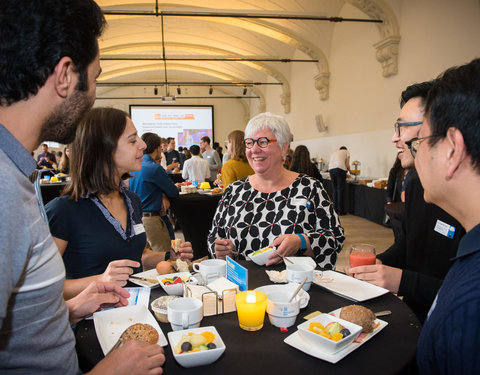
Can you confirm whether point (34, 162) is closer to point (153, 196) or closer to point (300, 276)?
point (300, 276)

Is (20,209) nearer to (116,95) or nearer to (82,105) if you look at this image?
(82,105)

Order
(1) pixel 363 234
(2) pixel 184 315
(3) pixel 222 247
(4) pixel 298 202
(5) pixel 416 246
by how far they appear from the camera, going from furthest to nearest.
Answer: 1. (1) pixel 363 234
2. (4) pixel 298 202
3. (3) pixel 222 247
4. (5) pixel 416 246
5. (2) pixel 184 315

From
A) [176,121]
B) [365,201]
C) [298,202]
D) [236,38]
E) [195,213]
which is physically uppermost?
[236,38]

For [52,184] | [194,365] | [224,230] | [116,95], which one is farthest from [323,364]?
[116,95]

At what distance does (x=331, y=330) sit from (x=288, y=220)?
3.88 ft

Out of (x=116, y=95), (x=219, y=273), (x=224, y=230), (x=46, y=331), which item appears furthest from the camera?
(x=116, y=95)

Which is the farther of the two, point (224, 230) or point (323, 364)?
point (224, 230)

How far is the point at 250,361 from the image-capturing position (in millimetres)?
987

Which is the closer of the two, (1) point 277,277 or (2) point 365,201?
(1) point 277,277

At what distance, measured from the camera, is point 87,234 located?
171cm

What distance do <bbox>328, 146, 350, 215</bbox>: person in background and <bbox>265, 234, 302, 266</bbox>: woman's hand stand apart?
6790 mm

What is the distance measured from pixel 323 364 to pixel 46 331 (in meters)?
0.72

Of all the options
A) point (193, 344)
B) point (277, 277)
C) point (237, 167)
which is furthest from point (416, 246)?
point (237, 167)

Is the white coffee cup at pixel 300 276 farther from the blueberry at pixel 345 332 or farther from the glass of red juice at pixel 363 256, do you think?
the blueberry at pixel 345 332
